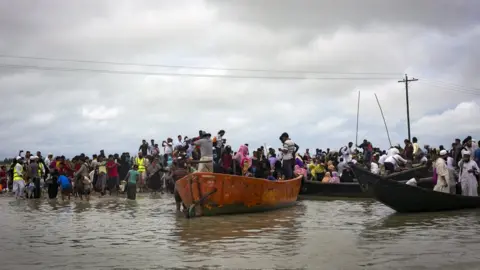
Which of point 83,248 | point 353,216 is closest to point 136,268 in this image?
point 83,248

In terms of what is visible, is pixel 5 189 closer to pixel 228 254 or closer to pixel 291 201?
pixel 291 201

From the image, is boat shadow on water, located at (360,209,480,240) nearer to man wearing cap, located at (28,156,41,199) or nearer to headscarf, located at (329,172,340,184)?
headscarf, located at (329,172,340,184)

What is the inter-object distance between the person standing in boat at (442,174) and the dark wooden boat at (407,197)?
0.61 meters

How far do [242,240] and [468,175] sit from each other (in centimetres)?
880

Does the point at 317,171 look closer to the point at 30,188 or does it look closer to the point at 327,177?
the point at 327,177

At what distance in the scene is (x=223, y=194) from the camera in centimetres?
1343

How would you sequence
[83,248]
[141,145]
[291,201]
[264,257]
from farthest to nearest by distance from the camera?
[141,145] → [291,201] → [83,248] → [264,257]

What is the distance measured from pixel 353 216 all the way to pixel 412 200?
159 cm

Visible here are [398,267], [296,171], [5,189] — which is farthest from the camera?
[5,189]

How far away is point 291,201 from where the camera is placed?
17250 mm

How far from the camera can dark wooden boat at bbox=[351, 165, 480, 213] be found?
1365cm

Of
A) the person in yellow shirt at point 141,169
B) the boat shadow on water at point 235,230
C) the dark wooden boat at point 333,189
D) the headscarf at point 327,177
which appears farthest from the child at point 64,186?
the headscarf at point 327,177

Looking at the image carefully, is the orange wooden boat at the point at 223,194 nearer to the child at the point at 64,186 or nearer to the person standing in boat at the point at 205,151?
the person standing in boat at the point at 205,151

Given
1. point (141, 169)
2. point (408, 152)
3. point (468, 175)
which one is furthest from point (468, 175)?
point (141, 169)
